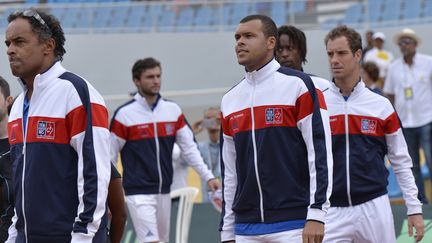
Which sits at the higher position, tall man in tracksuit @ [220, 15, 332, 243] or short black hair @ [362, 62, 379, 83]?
short black hair @ [362, 62, 379, 83]

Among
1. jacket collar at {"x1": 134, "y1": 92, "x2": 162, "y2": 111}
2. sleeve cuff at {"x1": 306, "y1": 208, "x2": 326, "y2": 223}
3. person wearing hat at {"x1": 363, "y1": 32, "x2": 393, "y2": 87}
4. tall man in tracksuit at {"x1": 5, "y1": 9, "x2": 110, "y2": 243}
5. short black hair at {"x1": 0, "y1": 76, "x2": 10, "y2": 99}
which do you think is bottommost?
sleeve cuff at {"x1": 306, "y1": 208, "x2": 326, "y2": 223}

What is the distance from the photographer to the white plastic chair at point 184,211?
12664mm

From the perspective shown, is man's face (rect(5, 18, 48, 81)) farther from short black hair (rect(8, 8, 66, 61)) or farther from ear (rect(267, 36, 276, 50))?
ear (rect(267, 36, 276, 50))

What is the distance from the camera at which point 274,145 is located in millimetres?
6496

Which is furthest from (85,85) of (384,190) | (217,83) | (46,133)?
(217,83)

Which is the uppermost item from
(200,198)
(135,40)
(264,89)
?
(135,40)

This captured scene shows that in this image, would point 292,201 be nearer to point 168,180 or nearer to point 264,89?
point 264,89

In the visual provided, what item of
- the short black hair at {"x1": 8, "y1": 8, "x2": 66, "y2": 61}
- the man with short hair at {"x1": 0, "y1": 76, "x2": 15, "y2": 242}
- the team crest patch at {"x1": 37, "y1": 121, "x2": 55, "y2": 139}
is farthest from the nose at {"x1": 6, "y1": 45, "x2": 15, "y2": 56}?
the man with short hair at {"x1": 0, "y1": 76, "x2": 15, "y2": 242}

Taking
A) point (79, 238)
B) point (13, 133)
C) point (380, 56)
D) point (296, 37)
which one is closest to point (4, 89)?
point (13, 133)

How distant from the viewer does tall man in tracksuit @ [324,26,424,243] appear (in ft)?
25.7

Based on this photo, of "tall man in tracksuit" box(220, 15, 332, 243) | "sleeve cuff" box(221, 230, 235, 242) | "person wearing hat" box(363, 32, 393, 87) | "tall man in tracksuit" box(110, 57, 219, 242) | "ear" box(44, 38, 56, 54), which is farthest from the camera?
"person wearing hat" box(363, 32, 393, 87)

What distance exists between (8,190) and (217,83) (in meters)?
12.4

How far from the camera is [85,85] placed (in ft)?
18.7

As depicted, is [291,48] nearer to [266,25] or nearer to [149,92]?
[266,25]
